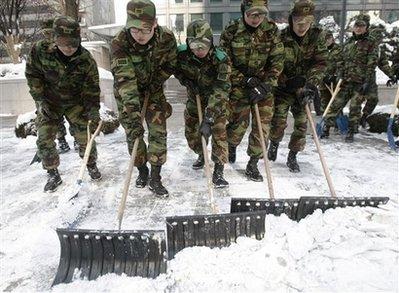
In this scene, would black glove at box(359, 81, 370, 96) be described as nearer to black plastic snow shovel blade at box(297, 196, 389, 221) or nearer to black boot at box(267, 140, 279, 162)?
black boot at box(267, 140, 279, 162)

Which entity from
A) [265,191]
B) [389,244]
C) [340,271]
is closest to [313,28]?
[265,191]

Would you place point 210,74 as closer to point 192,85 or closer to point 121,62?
point 192,85

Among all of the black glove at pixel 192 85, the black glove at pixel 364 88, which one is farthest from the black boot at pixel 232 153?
the black glove at pixel 364 88

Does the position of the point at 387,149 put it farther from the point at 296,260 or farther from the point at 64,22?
the point at 64,22

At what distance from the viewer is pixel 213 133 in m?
3.74

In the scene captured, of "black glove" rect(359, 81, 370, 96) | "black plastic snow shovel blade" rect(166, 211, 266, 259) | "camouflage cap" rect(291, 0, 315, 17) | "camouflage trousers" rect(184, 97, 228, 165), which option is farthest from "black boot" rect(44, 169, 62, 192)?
"black glove" rect(359, 81, 370, 96)

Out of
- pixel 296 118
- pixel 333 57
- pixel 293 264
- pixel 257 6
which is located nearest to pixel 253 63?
pixel 257 6

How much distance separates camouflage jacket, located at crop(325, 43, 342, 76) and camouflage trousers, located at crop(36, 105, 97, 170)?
4.29 m

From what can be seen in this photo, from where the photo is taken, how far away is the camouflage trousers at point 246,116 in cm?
389

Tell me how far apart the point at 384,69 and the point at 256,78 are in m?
3.79

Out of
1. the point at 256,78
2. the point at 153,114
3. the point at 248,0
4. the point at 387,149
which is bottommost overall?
the point at 387,149

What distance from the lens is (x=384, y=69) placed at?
6.37 meters

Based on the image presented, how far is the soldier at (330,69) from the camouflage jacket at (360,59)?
0.34 metres

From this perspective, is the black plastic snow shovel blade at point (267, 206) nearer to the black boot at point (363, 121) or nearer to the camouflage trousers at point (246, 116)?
the camouflage trousers at point (246, 116)
